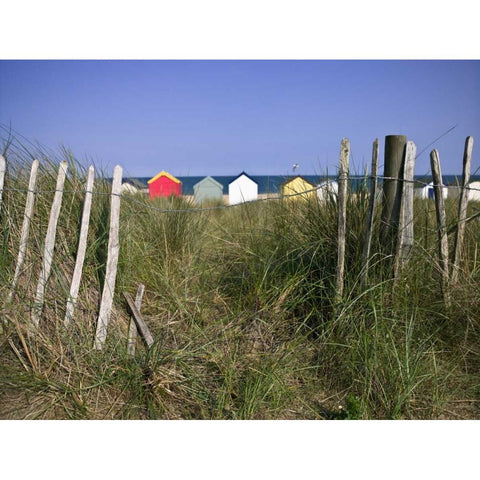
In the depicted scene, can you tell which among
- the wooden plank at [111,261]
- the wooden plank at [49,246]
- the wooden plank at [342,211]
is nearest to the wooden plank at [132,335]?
the wooden plank at [111,261]

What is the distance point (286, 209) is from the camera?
4.09m

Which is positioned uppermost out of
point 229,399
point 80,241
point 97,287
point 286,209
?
point 286,209

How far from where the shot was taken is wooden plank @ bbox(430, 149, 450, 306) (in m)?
3.22

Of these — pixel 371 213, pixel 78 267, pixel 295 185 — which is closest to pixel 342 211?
pixel 371 213

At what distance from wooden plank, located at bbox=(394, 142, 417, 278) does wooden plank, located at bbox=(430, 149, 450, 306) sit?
0.25m

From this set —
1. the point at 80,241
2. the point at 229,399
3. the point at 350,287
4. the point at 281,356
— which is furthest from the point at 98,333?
the point at 350,287

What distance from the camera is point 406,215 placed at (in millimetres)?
3188

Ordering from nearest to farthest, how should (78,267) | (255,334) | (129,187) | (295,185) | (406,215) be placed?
(78,267) < (406,215) < (255,334) < (295,185) < (129,187)

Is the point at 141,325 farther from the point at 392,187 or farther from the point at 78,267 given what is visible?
the point at 392,187

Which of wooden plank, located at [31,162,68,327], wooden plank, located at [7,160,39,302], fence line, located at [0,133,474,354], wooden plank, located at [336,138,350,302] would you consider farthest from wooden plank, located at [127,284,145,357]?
wooden plank, located at [336,138,350,302]

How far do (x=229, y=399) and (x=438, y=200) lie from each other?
7.41ft

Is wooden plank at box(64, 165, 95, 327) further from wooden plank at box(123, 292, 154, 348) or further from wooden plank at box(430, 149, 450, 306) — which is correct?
wooden plank at box(430, 149, 450, 306)

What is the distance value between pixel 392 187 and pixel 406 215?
9.9 inches

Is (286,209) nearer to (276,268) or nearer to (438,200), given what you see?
(276,268)
